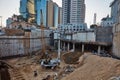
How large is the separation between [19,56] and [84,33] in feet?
61.1

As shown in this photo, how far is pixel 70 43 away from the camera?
52.8 meters

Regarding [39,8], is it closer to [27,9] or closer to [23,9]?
[27,9]

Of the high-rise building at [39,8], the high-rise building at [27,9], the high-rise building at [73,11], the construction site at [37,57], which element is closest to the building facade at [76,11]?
the high-rise building at [73,11]

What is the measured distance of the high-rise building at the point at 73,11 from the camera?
116562 mm

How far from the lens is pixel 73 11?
116875 mm

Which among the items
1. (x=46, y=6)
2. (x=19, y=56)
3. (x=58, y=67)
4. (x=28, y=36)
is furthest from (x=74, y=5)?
(x=58, y=67)

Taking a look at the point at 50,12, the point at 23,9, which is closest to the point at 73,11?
the point at 50,12

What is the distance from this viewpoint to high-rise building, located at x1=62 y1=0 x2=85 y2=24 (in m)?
117

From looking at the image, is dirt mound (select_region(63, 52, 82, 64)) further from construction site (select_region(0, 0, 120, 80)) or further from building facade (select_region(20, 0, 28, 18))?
building facade (select_region(20, 0, 28, 18))

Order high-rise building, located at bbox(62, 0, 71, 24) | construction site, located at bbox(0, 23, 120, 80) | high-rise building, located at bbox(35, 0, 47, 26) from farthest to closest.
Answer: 1. high-rise building, located at bbox(62, 0, 71, 24)
2. high-rise building, located at bbox(35, 0, 47, 26)
3. construction site, located at bbox(0, 23, 120, 80)

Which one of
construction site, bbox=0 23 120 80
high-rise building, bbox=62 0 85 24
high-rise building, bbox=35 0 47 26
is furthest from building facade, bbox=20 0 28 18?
construction site, bbox=0 23 120 80

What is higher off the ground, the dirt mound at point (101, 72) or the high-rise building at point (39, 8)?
the high-rise building at point (39, 8)

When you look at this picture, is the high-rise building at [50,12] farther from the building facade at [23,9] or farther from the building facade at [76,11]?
the building facade at [23,9]

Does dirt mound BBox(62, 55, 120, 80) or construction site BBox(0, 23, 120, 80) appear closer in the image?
dirt mound BBox(62, 55, 120, 80)
